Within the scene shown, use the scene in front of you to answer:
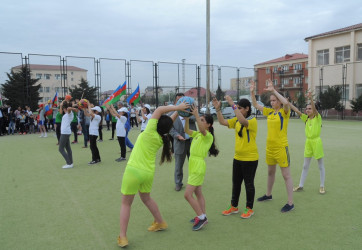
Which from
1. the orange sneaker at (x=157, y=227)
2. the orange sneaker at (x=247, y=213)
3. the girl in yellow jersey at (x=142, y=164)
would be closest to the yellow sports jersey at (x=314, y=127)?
the orange sneaker at (x=247, y=213)

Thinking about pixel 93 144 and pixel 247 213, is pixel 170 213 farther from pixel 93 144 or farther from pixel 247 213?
pixel 93 144

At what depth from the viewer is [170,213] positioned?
4.58 metres

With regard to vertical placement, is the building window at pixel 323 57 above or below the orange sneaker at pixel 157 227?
above

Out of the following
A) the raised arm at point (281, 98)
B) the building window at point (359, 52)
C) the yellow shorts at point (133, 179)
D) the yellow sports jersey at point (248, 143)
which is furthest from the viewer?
the building window at point (359, 52)

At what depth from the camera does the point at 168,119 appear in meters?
3.56

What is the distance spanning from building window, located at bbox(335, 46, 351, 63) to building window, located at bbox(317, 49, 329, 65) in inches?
40.6

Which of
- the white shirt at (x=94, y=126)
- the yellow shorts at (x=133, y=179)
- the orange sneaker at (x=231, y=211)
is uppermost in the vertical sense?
the white shirt at (x=94, y=126)

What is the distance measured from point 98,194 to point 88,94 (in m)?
15.9

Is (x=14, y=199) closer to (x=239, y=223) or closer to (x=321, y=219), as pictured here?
(x=239, y=223)

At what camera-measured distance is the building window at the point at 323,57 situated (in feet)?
103

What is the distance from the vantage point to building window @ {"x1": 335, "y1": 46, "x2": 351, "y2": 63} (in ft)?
97.9

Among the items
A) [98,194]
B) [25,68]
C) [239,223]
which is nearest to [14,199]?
[98,194]

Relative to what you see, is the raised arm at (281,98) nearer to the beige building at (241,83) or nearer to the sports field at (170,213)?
the sports field at (170,213)

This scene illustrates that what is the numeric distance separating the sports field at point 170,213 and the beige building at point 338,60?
24.7 metres
